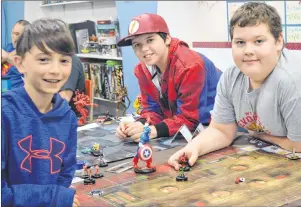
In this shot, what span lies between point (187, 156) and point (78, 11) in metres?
3.60

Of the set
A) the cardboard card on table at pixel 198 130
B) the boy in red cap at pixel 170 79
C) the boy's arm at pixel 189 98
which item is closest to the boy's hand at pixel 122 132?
the boy in red cap at pixel 170 79

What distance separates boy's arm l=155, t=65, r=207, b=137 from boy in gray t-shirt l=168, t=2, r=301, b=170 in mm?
238

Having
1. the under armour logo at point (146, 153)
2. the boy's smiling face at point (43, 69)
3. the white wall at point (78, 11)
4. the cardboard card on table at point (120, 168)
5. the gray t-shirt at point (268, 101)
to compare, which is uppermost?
the white wall at point (78, 11)

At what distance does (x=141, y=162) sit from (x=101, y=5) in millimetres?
3132

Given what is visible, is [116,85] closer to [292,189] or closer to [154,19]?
[154,19]

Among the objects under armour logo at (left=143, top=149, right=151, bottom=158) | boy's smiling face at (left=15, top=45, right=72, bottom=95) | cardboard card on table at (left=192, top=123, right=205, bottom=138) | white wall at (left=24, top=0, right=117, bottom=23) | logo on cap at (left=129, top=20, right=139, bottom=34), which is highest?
white wall at (left=24, top=0, right=117, bottom=23)

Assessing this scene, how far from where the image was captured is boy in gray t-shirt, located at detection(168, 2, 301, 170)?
153 centimetres

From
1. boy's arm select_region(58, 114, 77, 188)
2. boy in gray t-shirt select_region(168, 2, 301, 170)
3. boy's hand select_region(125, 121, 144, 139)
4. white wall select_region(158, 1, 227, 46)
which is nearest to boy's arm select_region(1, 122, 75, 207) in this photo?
boy's arm select_region(58, 114, 77, 188)

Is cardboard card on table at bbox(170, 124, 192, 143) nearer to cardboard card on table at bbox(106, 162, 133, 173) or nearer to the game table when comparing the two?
the game table

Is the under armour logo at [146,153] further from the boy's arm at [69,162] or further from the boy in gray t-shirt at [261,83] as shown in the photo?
the boy's arm at [69,162]

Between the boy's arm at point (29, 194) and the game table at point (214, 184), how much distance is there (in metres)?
0.08

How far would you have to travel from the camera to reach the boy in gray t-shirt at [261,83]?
5.01 ft

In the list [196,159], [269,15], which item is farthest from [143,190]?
[269,15]

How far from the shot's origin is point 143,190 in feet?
4.29
